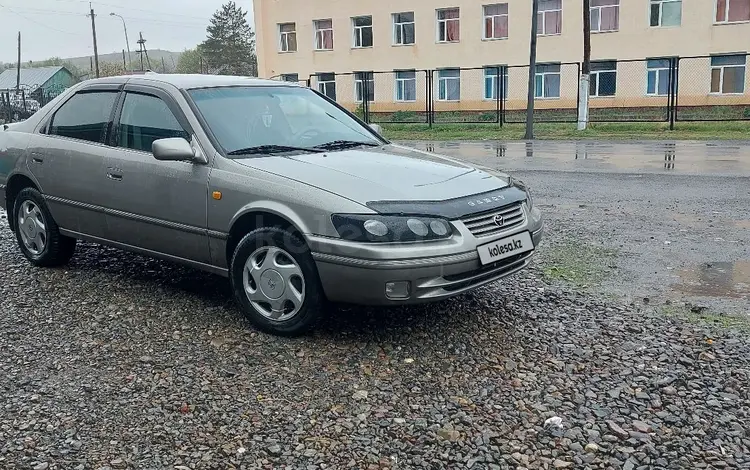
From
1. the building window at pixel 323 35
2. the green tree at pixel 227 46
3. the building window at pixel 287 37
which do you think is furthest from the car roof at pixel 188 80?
the green tree at pixel 227 46

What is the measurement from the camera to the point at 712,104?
3231 cm

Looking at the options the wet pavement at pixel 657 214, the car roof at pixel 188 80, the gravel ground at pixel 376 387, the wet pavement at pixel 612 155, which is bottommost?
the gravel ground at pixel 376 387

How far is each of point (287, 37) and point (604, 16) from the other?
1832 centimetres

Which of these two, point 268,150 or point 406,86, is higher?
point 406,86

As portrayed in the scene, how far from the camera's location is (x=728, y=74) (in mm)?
32094

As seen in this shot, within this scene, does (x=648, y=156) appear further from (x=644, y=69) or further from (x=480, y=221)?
(x=644, y=69)

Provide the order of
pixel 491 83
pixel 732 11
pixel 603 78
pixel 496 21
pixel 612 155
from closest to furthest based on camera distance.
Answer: pixel 612 155 → pixel 732 11 → pixel 603 78 → pixel 496 21 → pixel 491 83

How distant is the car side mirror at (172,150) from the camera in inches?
185

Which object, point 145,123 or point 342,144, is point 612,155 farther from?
point 145,123

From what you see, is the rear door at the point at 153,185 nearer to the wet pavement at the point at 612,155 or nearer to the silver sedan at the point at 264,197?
the silver sedan at the point at 264,197

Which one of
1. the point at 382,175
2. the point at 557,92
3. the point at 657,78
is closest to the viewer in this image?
the point at 382,175

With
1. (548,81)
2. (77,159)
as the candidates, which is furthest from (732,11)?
(77,159)

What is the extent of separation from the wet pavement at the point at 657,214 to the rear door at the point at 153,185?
298 centimetres

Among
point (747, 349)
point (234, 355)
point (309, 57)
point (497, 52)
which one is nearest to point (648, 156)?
point (747, 349)
